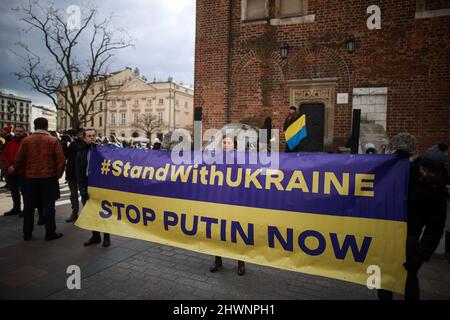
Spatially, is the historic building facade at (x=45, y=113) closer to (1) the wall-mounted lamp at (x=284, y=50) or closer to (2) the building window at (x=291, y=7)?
(2) the building window at (x=291, y=7)

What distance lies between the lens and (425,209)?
2.53m

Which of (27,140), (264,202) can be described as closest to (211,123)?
(27,140)

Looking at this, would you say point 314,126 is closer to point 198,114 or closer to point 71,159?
point 198,114

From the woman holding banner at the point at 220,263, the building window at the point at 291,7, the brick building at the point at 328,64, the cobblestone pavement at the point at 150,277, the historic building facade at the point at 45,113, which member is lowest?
the cobblestone pavement at the point at 150,277

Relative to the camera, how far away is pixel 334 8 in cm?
921

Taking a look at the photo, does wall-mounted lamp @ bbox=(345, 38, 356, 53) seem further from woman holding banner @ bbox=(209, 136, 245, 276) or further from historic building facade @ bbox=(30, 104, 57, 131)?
historic building facade @ bbox=(30, 104, 57, 131)

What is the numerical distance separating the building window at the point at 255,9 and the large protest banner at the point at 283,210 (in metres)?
8.37

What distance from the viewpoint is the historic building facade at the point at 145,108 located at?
204 ft

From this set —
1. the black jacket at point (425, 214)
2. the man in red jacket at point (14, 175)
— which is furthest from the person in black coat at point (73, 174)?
the black jacket at point (425, 214)

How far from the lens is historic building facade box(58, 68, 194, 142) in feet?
204

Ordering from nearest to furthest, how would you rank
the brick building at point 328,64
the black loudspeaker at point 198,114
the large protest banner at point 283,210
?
the large protest banner at point 283,210
the brick building at point 328,64
the black loudspeaker at point 198,114

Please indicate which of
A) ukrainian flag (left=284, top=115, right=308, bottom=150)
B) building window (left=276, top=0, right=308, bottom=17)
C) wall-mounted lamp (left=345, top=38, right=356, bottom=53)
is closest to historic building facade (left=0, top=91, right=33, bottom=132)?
building window (left=276, top=0, right=308, bottom=17)

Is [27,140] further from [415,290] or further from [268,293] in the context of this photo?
[415,290]

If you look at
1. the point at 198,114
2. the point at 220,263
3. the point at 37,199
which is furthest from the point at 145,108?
the point at 220,263
